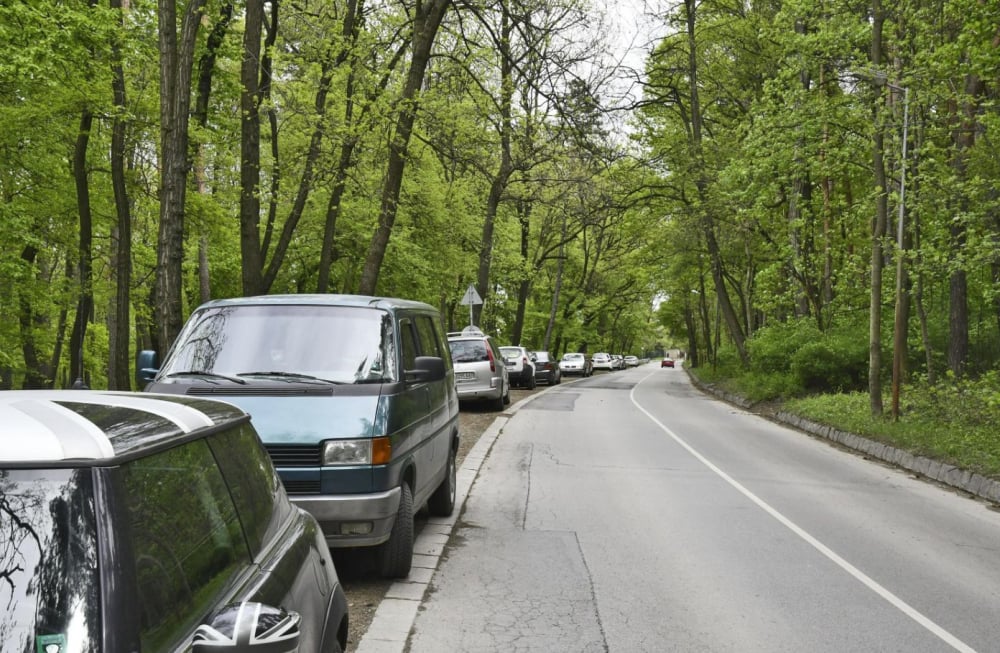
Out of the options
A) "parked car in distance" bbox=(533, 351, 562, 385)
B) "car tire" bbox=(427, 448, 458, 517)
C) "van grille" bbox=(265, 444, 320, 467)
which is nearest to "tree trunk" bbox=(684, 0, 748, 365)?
"parked car in distance" bbox=(533, 351, 562, 385)

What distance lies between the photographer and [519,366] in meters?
30.7

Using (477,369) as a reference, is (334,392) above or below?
above

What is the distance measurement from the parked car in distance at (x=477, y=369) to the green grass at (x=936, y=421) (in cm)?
733

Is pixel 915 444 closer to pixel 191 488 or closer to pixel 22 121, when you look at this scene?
pixel 191 488

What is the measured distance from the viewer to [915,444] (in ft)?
43.7

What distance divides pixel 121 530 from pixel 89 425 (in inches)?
12.4

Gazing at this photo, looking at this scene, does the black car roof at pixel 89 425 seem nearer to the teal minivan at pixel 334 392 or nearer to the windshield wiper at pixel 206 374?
the teal minivan at pixel 334 392

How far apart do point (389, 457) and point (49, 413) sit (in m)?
3.49

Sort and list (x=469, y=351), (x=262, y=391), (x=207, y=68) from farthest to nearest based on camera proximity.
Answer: (x=469, y=351) < (x=207, y=68) < (x=262, y=391)

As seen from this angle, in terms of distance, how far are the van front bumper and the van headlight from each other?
214 mm

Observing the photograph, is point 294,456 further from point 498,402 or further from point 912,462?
point 498,402

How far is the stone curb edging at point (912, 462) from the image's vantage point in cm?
1070

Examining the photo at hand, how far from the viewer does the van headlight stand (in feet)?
17.6

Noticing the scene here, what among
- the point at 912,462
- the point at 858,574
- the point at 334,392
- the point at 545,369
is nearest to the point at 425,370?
the point at 334,392
